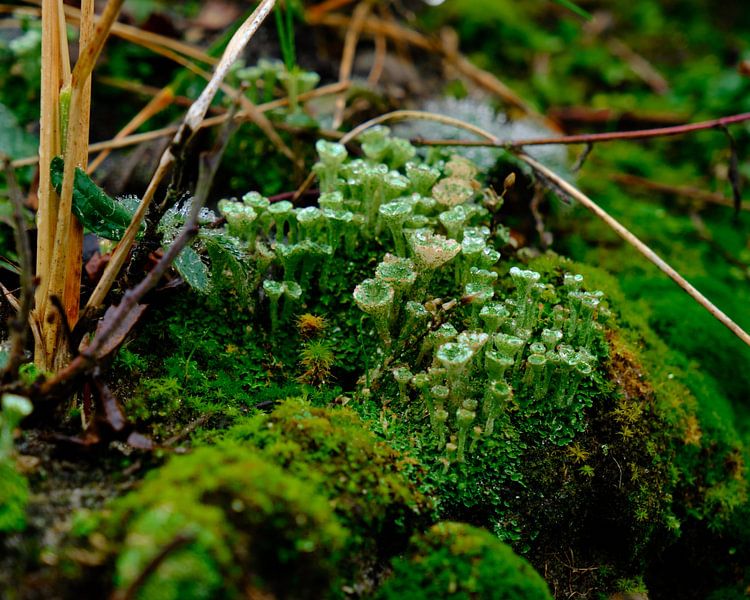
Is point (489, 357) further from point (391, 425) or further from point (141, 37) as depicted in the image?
point (141, 37)

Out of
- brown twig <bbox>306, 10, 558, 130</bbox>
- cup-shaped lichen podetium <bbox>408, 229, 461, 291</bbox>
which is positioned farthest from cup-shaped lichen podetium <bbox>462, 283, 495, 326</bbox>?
brown twig <bbox>306, 10, 558, 130</bbox>

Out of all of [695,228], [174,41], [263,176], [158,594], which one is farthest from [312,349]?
[695,228]

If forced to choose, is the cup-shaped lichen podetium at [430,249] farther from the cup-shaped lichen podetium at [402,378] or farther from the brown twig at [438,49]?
the brown twig at [438,49]

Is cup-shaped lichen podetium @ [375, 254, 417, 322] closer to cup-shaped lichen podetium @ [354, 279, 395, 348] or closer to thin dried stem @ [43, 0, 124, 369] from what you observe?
cup-shaped lichen podetium @ [354, 279, 395, 348]

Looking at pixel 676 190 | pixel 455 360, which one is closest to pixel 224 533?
pixel 455 360

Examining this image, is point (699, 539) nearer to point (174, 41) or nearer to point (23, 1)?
point (174, 41)

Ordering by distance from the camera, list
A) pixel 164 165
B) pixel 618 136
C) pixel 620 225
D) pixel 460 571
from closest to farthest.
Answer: pixel 460 571 → pixel 164 165 → pixel 620 225 → pixel 618 136
